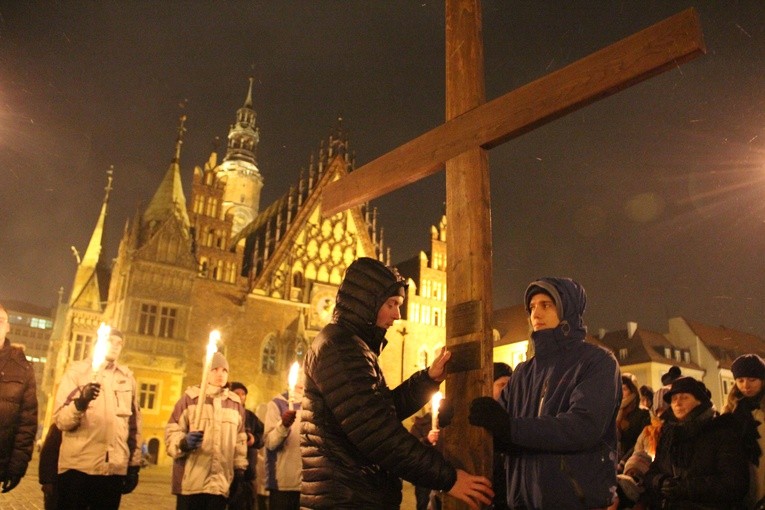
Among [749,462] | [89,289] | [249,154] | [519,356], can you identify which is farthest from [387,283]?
[249,154]

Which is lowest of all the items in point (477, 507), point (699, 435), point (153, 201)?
point (477, 507)

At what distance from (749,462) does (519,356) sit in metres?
31.2

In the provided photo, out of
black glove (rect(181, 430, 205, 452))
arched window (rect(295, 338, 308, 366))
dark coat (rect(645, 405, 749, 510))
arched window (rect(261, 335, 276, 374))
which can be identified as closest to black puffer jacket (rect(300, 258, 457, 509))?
dark coat (rect(645, 405, 749, 510))

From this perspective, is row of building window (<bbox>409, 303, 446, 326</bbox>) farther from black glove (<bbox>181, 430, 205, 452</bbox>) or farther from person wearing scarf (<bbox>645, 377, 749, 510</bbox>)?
person wearing scarf (<bbox>645, 377, 749, 510</bbox>)

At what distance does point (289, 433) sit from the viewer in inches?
265

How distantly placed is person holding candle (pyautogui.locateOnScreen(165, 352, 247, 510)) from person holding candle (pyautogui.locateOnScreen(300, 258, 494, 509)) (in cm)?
240

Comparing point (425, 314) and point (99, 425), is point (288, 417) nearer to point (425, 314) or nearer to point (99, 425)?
point (99, 425)

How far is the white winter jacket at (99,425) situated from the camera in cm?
507

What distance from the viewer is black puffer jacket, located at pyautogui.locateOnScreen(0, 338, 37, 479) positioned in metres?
5.14

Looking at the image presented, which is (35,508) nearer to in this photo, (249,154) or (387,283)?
(387,283)

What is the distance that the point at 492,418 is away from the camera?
264 cm

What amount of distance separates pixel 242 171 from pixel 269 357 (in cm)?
2757

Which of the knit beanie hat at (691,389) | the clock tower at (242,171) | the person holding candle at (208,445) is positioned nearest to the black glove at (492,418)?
the knit beanie hat at (691,389)

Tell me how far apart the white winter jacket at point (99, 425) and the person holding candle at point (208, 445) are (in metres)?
0.38
